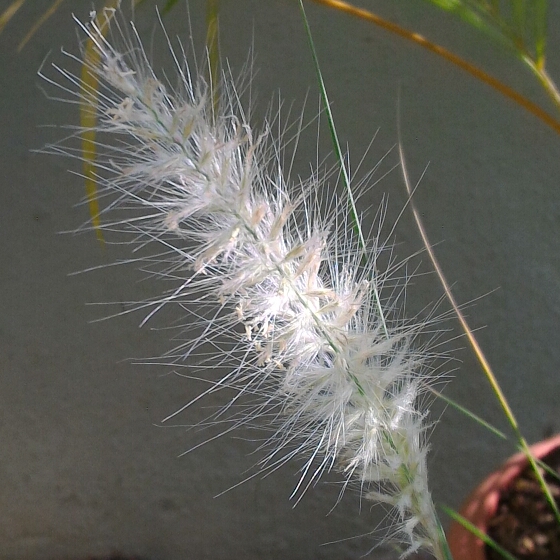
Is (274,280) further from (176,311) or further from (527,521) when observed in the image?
(176,311)

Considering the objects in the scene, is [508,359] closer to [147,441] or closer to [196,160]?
[147,441]

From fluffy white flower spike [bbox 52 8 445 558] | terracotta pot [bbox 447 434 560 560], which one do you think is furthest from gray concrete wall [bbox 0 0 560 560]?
fluffy white flower spike [bbox 52 8 445 558]

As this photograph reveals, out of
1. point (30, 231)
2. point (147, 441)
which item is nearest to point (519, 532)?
point (147, 441)

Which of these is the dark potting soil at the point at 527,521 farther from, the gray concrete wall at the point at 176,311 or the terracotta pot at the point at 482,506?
the gray concrete wall at the point at 176,311

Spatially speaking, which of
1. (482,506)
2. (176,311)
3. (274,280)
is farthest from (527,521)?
(176,311)

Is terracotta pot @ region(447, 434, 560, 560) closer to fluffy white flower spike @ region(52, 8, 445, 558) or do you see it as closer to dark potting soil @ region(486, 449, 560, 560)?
dark potting soil @ region(486, 449, 560, 560)

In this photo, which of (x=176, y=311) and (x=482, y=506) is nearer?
(x=482, y=506)
